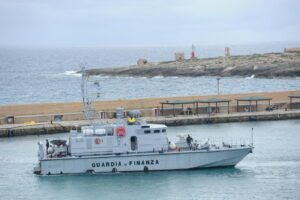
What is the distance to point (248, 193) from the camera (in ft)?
147

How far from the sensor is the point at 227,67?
478 feet

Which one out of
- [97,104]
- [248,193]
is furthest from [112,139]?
[97,104]

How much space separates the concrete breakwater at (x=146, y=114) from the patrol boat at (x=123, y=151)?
1656 cm

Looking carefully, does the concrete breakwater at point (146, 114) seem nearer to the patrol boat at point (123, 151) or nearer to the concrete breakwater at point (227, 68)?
the patrol boat at point (123, 151)

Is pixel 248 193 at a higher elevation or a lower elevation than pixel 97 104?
lower

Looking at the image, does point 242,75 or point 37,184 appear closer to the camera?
point 37,184

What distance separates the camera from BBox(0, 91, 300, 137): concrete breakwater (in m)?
67.2

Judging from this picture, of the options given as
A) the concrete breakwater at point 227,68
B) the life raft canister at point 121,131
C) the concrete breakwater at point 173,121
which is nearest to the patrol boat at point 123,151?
the life raft canister at point 121,131

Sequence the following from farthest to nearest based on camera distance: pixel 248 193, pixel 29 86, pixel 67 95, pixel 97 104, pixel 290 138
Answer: pixel 29 86
pixel 67 95
pixel 97 104
pixel 290 138
pixel 248 193

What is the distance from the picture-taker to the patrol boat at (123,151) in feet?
161

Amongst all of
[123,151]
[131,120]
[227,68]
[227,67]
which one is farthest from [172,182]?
[227,67]

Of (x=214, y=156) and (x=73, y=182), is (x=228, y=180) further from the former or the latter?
(x=73, y=182)

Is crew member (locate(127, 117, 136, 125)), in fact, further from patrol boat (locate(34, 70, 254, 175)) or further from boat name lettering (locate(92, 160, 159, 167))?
boat name lettering (locate(92, 160, 159, 167))

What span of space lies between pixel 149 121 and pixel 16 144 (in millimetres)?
12233
